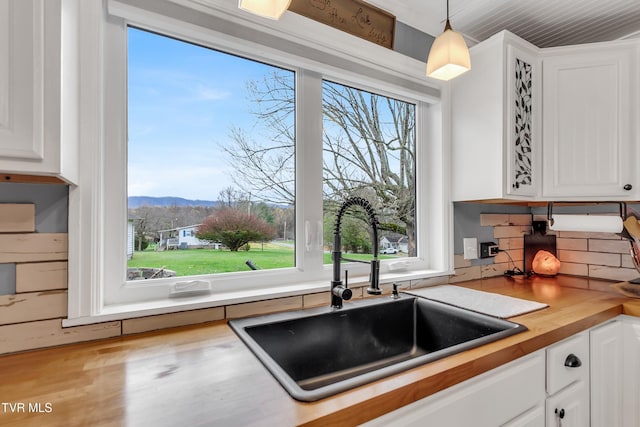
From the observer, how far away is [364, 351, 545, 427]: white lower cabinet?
2.61ft

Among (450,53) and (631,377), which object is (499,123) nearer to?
(450,53)

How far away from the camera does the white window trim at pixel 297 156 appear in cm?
100

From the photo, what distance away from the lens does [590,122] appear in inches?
67.2

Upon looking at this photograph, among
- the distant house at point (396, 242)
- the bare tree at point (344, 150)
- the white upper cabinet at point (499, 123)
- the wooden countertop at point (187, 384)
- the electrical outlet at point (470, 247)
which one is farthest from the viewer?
the electrical outlet at point (470, 247)

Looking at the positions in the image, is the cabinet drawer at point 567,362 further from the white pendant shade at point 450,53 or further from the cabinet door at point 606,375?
the white pendant shade at point 450,53

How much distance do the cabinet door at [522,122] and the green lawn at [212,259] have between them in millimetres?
1158

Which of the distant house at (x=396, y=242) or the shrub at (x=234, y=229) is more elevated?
the shrub at (x=234, y=229)

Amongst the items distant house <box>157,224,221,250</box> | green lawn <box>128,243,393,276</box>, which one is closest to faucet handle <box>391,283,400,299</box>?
green lawn <box>128,243,393,276</box>

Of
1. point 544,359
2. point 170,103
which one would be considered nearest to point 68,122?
point 170,103

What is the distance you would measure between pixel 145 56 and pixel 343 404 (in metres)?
1.33

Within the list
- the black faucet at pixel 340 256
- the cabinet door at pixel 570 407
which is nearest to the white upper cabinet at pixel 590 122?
the cabinet door at pixel 570 407

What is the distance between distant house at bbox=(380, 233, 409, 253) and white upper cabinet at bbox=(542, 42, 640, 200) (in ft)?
2.54

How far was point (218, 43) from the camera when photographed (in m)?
1.27

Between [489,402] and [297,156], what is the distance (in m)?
1.14
